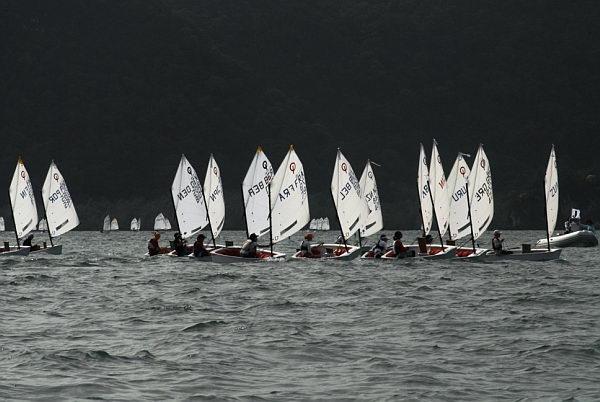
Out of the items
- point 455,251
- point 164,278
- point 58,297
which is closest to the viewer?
point 58,297

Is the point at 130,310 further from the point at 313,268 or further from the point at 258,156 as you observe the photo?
the point at 258,156

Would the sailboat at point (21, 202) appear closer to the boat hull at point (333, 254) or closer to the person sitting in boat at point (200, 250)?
the person sitting in boat at point (200, 250)

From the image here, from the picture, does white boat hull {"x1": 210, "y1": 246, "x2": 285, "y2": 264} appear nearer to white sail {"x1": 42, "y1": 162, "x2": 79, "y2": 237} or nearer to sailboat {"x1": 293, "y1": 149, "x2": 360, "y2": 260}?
sailboat {"x1": 293, "y1": 149, "x2": 360, "y2": 260}

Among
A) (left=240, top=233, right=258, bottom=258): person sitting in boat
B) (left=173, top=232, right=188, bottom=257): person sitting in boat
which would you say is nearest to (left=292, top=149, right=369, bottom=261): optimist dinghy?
(left=240, top=233, right=258, bottom=258): person sitting in boat

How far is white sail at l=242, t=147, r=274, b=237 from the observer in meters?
50.3

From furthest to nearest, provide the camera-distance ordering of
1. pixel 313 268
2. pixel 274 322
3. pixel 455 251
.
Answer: pixel 455 251 → pixel 313 268 → pixel 274 322

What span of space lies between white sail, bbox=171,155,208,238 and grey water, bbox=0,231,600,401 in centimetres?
1821

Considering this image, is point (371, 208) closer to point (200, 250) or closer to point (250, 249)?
point (200, 250)

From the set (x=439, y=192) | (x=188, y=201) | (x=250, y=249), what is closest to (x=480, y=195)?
(x=439, y=192)

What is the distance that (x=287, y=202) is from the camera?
4944cm

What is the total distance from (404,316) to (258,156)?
25.7 m

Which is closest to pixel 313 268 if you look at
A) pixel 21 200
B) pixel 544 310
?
pixel 544 310

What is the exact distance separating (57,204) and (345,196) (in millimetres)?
18033

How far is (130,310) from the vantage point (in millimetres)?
27172
